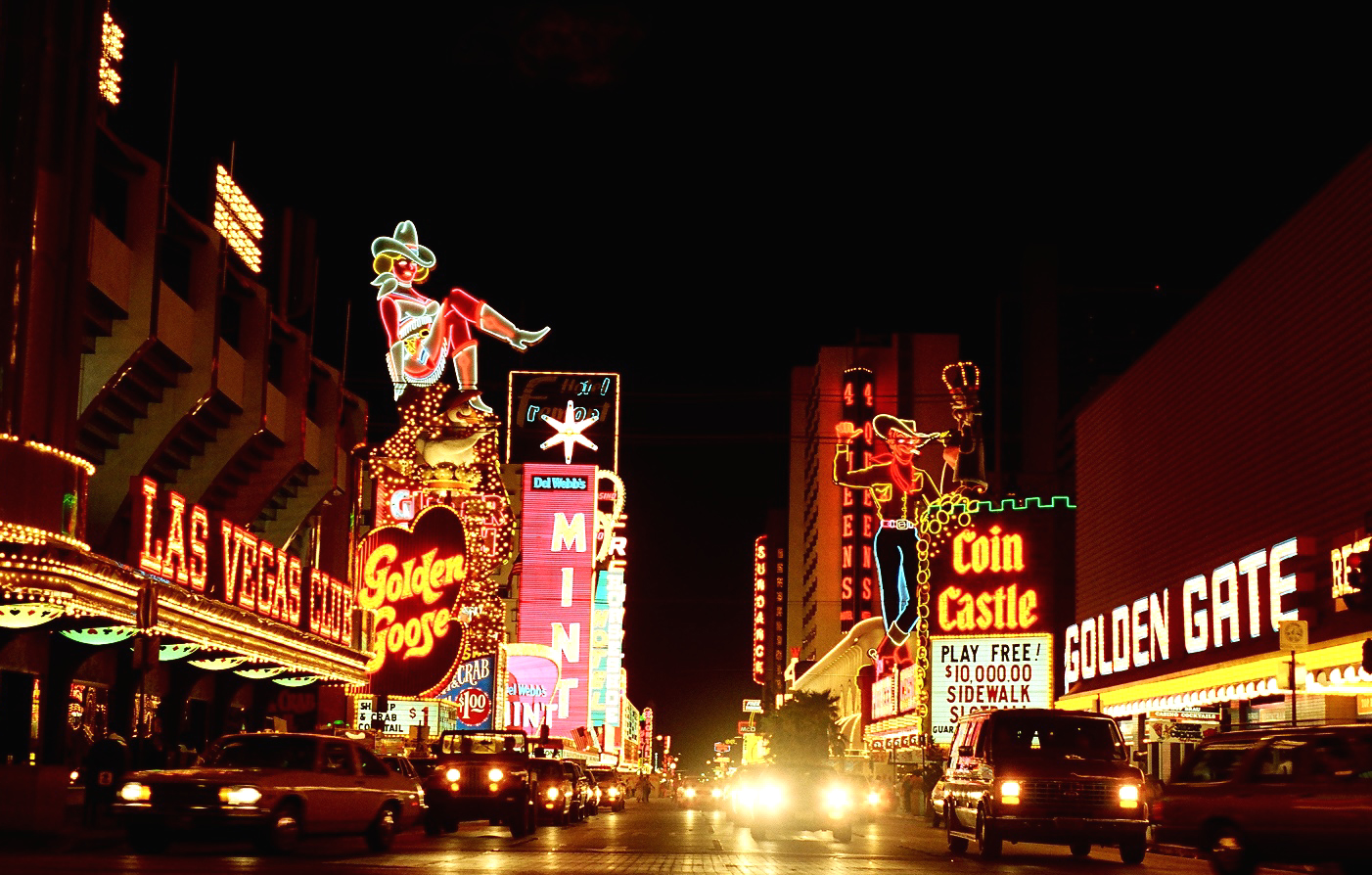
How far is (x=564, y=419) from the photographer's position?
4621 inches

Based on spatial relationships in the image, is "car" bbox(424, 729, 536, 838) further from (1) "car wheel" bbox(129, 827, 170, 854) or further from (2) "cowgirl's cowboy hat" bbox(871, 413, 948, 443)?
(2) "cowgirl's cowboy hat" bbox(871, 413, 948, 443)

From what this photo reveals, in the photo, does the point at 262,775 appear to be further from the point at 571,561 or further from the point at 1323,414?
the point at 571,561

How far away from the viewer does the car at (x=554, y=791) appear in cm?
3434

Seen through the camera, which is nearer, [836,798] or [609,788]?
[836,798]

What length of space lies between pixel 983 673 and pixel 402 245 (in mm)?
24968

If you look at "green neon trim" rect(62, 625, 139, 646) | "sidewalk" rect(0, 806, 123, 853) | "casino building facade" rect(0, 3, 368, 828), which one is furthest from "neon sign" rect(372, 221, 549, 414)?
"sidewalk" rect(0, 806, 123, 853)

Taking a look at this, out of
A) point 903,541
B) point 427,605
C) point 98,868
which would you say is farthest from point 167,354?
point 903,541

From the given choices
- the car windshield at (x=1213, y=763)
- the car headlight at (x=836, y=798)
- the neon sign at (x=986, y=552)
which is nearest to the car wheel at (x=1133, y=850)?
the car windshield at (x=1213, y=763)

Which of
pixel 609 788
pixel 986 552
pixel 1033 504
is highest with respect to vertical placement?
pixel 1033 504

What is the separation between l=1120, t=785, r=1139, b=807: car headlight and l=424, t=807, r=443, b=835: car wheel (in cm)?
1243

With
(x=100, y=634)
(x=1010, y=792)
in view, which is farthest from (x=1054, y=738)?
(x=100, y=634)

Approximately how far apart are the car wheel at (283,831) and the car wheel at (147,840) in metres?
1.16

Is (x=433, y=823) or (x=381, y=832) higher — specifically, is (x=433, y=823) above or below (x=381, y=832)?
below

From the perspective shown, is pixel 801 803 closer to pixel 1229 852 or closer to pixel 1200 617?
pixel 1229 852
